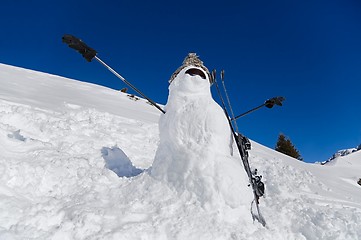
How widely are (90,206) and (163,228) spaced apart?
36.8 inches

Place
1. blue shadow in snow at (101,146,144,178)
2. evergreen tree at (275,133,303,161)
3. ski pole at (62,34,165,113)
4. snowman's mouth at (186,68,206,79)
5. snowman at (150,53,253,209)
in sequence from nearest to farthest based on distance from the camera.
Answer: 1. snowman at (150,53,253,209)
2. ski pole at (62,34,165,113)
3. snowman's mouth at (186,68,206,79)
4. blue shadow in snow at (101,146,144,178)
5. evergreen tree at (275,133,303,161)

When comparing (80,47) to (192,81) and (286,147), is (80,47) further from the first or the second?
(286,147)

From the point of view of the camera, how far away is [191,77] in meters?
4.83

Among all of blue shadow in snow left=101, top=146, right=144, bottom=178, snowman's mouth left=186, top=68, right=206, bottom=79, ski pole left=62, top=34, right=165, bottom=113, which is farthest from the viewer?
blue shadow in snow left=101, top=146, right=144, bottom=178

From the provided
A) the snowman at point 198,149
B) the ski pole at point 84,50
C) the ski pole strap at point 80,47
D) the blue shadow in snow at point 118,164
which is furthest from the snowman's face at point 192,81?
the blue shadow in snow at point 118,164

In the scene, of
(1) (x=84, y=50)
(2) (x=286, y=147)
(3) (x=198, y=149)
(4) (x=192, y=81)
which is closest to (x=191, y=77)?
(4) (x=192, y=81)

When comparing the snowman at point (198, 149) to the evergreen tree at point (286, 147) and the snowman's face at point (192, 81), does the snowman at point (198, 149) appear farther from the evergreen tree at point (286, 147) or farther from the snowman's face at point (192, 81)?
the evergreen tree at point (286, 147)

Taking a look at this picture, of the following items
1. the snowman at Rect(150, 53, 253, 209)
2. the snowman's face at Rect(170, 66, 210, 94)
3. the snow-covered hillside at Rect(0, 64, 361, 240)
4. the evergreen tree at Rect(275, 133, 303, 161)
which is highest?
the evergreen tree at Rect(275, 133, 303, 161)

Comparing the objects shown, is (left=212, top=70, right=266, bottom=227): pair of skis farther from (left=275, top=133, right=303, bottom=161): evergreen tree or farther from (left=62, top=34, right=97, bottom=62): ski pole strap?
(left=275, top=133, right=303, bottom=161): evergreen tree

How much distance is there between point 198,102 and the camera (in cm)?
462

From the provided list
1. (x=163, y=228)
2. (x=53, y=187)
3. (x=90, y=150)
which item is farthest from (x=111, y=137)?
(x=163, y=228)

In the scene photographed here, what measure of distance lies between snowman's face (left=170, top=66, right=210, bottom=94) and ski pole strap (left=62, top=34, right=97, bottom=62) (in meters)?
1.42

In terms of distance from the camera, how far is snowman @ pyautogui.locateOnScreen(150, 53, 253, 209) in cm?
390

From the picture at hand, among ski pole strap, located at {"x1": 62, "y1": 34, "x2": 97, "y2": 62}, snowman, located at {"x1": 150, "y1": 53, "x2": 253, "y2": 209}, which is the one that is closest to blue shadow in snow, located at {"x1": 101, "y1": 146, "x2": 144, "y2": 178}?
snowman, located at {"x1": 150, "y1": 53, "x2": 253, "y2": 209}
